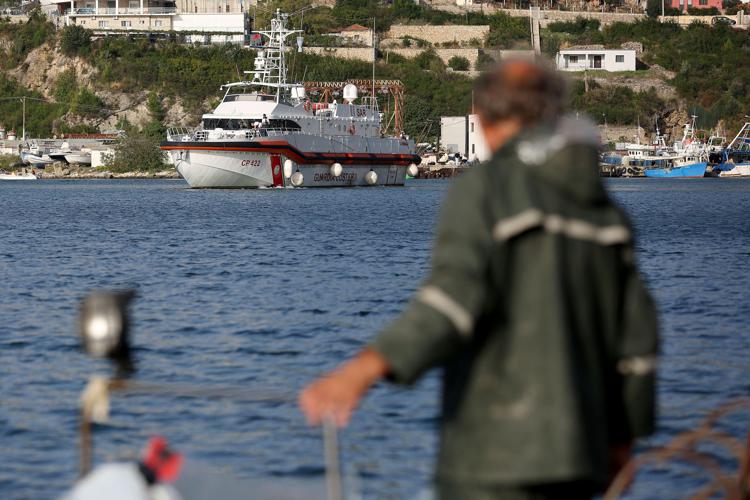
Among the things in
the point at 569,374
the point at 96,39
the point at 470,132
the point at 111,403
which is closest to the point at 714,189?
the point at 470,132

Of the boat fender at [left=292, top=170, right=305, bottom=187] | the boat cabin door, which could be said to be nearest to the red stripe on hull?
the boat cabin door

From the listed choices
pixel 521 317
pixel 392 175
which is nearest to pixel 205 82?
pixel 392 175

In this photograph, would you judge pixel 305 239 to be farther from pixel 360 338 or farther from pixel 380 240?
pixel 360 338

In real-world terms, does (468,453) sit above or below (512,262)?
below

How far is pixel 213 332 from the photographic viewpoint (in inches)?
558

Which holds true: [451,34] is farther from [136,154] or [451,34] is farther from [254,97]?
[254,97]

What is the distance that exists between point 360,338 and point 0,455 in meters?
5.86

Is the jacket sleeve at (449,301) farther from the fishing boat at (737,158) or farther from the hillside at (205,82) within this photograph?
the fishing boat at (737,158)

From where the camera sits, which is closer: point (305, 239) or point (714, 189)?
point (305, 239)

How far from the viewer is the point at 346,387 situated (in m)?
2.96

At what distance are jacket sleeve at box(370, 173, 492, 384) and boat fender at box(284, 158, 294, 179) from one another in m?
52.6

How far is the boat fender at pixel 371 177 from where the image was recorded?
63.5m

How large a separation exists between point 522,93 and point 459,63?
107 metres

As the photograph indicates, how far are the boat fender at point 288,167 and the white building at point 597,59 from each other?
56.1 meters
